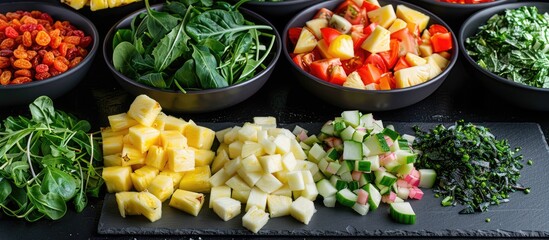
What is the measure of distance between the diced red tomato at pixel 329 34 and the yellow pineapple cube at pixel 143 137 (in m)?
0.81

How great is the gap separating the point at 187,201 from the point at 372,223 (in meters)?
0.60

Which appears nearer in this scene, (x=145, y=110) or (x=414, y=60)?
(x=145, y=110)

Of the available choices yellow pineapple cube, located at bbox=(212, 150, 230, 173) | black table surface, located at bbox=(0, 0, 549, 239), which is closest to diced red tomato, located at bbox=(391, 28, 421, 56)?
black table surface, located at bbox=(0, 0, 549, 239)

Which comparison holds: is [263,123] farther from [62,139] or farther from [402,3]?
[402,3]

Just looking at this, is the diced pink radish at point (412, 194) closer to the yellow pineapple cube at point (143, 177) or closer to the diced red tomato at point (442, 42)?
the diced red tomato at point (442, 42)

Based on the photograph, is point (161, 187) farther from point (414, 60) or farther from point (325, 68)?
point (414, 60)

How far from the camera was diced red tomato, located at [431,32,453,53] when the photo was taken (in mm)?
2803

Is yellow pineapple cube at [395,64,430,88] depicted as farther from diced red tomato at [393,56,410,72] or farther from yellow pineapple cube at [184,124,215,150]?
yellow pineapple cube at [184,124,215,150]

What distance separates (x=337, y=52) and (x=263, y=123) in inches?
16.4

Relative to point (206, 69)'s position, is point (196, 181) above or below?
below

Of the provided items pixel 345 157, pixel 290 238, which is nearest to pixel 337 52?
pixel 345 157

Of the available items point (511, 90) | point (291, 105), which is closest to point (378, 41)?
point (291, 105)

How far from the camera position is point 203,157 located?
2.41 metres

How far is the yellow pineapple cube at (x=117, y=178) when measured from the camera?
7.47 ft
